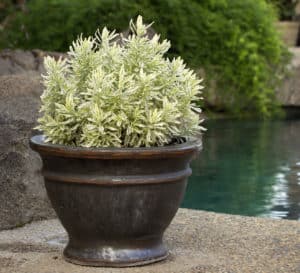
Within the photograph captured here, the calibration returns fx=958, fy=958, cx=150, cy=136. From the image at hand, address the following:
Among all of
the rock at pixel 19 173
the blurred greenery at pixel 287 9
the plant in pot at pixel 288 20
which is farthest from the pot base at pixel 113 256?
the blurred greenery at pixel 287 9

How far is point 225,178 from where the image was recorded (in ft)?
31.0

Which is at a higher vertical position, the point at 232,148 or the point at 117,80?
the point at 117,80

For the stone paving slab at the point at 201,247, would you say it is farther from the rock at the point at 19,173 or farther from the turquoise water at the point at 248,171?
the turquoise water at the point at 248,171

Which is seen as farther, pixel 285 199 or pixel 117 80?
pixel 285 199

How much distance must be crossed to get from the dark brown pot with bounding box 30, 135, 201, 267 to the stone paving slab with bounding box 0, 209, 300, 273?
104 millimetres

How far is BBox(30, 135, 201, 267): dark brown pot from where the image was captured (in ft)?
15.4

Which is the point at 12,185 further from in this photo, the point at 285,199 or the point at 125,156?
the point at 285,199

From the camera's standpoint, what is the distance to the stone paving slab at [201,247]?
4855mm

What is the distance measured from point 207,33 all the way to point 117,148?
31.4 ft

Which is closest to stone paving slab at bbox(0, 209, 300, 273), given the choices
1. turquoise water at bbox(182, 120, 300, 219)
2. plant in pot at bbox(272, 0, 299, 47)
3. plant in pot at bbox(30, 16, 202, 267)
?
plant in pot at bbox(30, 16, 202, 267)

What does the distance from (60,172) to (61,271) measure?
1.62ft

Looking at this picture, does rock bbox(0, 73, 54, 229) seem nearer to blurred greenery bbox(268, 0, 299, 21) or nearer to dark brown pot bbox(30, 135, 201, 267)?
dark brown pot bbox(30, 135, 201, 267)

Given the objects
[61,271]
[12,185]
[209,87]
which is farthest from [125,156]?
[209,87]

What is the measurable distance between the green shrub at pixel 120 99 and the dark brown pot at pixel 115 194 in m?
0.10
